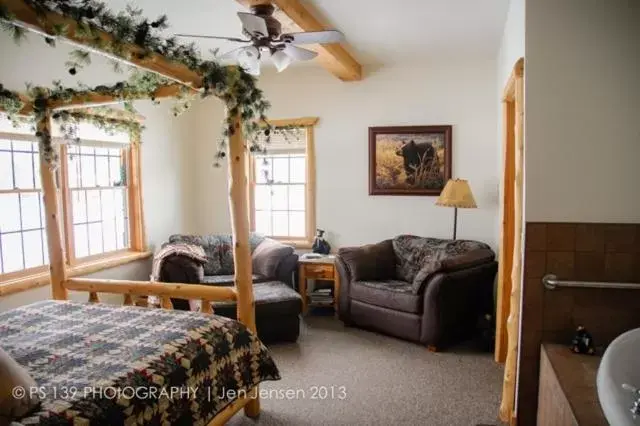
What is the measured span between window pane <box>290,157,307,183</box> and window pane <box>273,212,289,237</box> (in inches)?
18.1

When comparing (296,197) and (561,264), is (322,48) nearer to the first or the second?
(296,197)

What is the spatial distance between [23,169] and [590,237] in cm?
418

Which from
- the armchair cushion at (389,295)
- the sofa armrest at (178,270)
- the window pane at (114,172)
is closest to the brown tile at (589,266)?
the armchair cushion at (389,295)

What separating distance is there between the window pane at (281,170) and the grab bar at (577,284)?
12.1ft

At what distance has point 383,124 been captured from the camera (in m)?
5.14

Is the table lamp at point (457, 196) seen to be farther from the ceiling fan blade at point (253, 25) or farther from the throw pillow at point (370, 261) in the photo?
the ceiling fan blade at point (253, 25)

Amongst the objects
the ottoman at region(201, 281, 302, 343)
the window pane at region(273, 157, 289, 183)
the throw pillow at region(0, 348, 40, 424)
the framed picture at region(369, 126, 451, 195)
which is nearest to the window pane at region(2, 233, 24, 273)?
the ottoman at region(201, 281, 302, 343)

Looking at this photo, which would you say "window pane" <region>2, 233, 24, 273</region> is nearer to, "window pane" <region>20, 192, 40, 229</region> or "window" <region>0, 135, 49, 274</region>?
"window" <region>0, 135, 49, 274</region>

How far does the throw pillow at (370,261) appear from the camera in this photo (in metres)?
4.46

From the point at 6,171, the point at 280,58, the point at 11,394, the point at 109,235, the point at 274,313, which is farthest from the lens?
the point at 109,235

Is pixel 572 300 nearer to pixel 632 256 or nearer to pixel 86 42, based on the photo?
pixel 632 256

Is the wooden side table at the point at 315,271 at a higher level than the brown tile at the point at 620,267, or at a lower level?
lower

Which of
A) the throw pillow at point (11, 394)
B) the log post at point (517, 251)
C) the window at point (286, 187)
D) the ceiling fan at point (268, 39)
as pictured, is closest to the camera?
the throw pillow at point (11, 394)

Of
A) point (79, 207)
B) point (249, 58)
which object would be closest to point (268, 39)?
point (249, 58)
